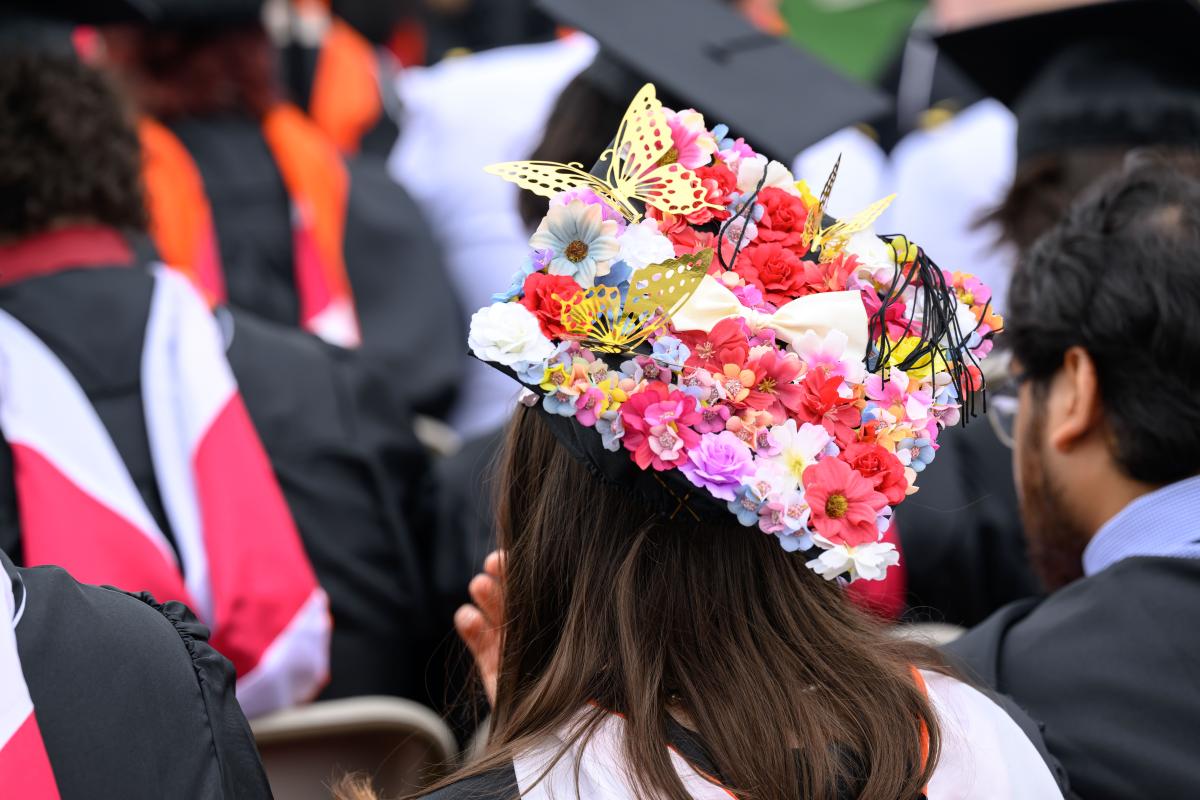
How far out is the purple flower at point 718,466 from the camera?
1257 mm

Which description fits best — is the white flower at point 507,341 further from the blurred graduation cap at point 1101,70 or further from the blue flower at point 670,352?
the blurred graduation cap at point 1101,70

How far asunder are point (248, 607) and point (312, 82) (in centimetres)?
355

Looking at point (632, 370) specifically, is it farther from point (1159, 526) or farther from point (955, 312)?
point (1159, 526)

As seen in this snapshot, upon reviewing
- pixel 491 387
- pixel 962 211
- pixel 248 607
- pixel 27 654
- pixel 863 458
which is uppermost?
pixel 863 458

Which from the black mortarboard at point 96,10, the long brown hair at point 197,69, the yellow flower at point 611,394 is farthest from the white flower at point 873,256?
the long brown hair at point 197,69

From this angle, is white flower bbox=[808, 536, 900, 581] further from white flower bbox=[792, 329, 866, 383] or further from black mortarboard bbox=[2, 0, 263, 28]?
black mortarboard bbox=[2, 0, 263, 28]

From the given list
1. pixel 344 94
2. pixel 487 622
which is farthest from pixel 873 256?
pixel 344 94

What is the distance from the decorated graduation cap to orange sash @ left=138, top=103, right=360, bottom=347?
2447mm

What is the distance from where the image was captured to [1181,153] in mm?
2783

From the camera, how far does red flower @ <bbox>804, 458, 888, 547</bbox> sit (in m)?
1.27

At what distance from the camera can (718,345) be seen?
4.32ft

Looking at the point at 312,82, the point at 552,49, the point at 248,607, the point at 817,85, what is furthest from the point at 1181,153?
the point at 312,82

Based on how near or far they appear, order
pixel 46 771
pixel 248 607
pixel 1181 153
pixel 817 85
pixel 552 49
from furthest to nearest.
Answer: pixel 552 49 < pixel 817 85 < pixel 1181 153 < pixel 248 607 < pixel 46 771

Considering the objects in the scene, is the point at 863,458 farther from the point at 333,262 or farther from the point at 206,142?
the point at 206,142
